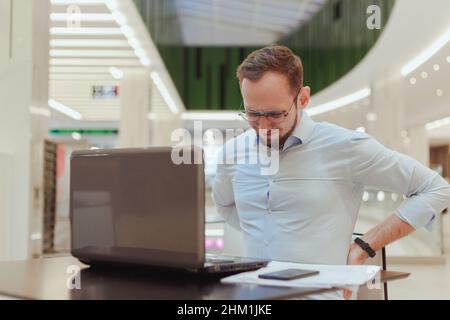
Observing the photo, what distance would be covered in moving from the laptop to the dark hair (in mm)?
463

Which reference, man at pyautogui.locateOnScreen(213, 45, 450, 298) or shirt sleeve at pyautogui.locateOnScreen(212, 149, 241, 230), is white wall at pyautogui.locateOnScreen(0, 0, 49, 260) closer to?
shirt sleeve at pyautogui.locateOnScreen(212, 149, 241, 230)

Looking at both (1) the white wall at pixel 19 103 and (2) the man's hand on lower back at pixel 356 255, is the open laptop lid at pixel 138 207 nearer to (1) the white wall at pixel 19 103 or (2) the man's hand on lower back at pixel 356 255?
(2) the man's hand on lower back at pixel 356 255

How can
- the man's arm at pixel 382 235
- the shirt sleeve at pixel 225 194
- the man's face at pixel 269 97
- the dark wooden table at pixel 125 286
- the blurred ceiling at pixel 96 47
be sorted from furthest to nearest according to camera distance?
the blurred ceiling at pixel 96 47 → the shirt sleeve at pixel 225 194 → the man's arm at pixel 382 235 → the man's face at pixel 269 97 → the dark wooden table at pixel 125 286

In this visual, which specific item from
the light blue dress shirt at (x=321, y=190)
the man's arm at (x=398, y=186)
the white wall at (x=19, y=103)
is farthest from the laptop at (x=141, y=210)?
the white wall at (x=19, y=103)

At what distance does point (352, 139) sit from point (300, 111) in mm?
192

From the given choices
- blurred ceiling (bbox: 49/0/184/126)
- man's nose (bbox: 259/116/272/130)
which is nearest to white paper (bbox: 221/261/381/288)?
man's nose (bbox: 259/116/272/130)

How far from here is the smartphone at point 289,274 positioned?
1186 millimetres

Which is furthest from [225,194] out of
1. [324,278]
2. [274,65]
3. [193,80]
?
[193,80]

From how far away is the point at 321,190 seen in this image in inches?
69.2

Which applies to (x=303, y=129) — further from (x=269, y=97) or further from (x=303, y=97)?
(x=269, y=97)

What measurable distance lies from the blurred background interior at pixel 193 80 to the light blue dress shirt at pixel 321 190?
24cm

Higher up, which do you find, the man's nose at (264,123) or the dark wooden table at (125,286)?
the man's nose at (264,123)
